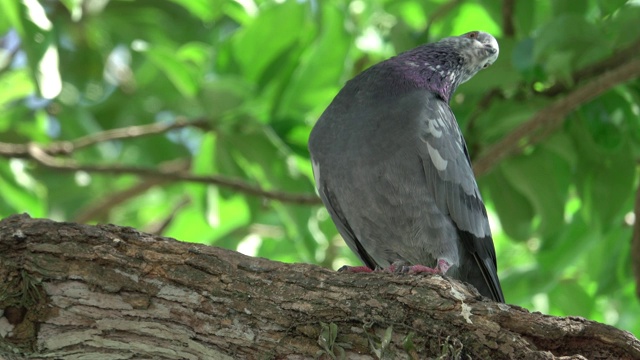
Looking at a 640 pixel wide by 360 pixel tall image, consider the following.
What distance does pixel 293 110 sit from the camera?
6906 mm

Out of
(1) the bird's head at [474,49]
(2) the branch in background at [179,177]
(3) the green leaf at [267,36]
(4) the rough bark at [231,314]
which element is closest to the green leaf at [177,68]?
(3) the green leaf at [267,36]

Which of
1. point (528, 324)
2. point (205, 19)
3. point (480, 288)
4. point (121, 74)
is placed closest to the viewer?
point (528, 324)

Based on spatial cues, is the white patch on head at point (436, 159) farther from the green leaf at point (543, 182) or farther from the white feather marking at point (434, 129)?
the green leaf at point (543, 182)

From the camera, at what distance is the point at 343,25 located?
22.5ft

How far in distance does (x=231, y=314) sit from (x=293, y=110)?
3491 millimetres

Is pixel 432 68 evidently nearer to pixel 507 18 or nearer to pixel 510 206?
pixel 507 18

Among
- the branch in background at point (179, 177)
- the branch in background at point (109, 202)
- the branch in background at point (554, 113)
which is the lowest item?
the branch in background at point (179, 177)

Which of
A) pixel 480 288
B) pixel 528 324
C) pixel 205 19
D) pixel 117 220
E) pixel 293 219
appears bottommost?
pixel 528 324

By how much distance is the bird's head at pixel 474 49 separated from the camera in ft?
18.4

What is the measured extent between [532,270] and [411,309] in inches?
146

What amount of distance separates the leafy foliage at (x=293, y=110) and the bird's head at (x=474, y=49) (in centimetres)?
19

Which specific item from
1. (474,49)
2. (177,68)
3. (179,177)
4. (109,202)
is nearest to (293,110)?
(177,68)

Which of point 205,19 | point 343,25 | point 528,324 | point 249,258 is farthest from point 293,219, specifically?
point 528,324

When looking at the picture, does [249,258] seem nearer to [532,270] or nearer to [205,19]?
[532,270]
